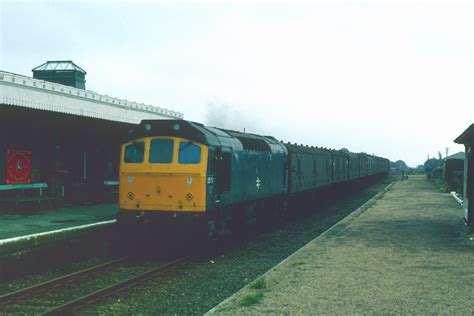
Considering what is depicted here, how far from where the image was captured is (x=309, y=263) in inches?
439

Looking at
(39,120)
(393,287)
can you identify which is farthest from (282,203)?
(393,287)

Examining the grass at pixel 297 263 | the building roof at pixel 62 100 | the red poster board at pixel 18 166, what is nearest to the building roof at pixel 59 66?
the building roof at pixel 62 100

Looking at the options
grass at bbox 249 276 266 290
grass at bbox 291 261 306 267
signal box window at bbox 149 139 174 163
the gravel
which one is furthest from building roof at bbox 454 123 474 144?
grass at bbox 249 276 266 290

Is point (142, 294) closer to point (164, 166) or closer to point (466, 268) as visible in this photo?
point (164, 166)

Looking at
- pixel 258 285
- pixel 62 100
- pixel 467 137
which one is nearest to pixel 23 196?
pixel 62 100

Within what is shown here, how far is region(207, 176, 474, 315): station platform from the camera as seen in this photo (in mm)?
7727

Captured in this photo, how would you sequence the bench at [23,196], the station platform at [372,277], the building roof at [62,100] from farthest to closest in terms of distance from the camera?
the building roof at [62,100] < the bench at [23,196] < the station platform at [372,277]

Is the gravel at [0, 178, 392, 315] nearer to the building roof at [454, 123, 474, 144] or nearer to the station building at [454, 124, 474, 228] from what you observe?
the station building at [454, 124, 474, 228]

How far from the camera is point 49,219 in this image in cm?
1534

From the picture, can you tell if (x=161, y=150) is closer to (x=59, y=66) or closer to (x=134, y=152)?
(x=134, y=152)

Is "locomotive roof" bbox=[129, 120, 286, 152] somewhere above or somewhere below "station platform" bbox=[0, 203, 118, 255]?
above

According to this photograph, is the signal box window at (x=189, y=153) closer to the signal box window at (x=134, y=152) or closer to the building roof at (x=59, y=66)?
the signal box window at (x=134, y=152)

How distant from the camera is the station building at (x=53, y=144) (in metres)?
17.8

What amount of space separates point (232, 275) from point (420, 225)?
939 centimetres
